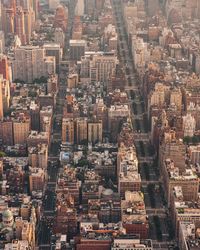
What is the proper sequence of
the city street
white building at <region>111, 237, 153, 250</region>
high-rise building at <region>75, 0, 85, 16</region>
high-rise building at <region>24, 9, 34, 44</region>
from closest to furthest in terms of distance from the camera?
white building at <region>111, 237, 153, 250</region> → the city street → high-rise building at <region>24, 9, 34, 44</region> → high-rise building at <region>75, 0, 85, 16</region>

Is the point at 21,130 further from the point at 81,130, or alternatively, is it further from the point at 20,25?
the point at 20,25

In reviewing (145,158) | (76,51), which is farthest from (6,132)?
(76,51)

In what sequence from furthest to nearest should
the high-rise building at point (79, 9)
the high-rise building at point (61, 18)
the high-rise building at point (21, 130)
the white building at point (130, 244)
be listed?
the high-rise building at point (79, 9) < the high-rise building at point (61, 18) < the high-rise building at point (21, 130) < the white building at point (130, 244)

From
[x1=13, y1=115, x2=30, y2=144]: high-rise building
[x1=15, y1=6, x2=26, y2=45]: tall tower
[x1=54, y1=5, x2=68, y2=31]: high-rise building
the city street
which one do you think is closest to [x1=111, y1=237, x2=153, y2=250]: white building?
the city street

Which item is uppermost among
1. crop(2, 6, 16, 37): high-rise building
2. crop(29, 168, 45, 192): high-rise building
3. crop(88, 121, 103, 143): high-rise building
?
crop(2, 6, 16, 37): high-rise building

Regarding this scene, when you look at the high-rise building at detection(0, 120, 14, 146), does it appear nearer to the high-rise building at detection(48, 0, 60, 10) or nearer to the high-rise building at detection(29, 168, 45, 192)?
the high-rise building at detection(29, 168, 45, 192)

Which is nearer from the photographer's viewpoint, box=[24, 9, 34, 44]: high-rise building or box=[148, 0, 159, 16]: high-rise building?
box=[24, 9, 34, 44]: high-rise building

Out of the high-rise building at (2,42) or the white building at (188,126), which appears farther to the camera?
the high-rise building at (2,42)

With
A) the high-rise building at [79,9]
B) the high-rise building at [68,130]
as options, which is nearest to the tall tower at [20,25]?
the high-rise building at [79,9]

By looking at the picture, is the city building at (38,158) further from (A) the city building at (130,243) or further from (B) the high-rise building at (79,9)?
(B) the high-rise building at (79,9)
